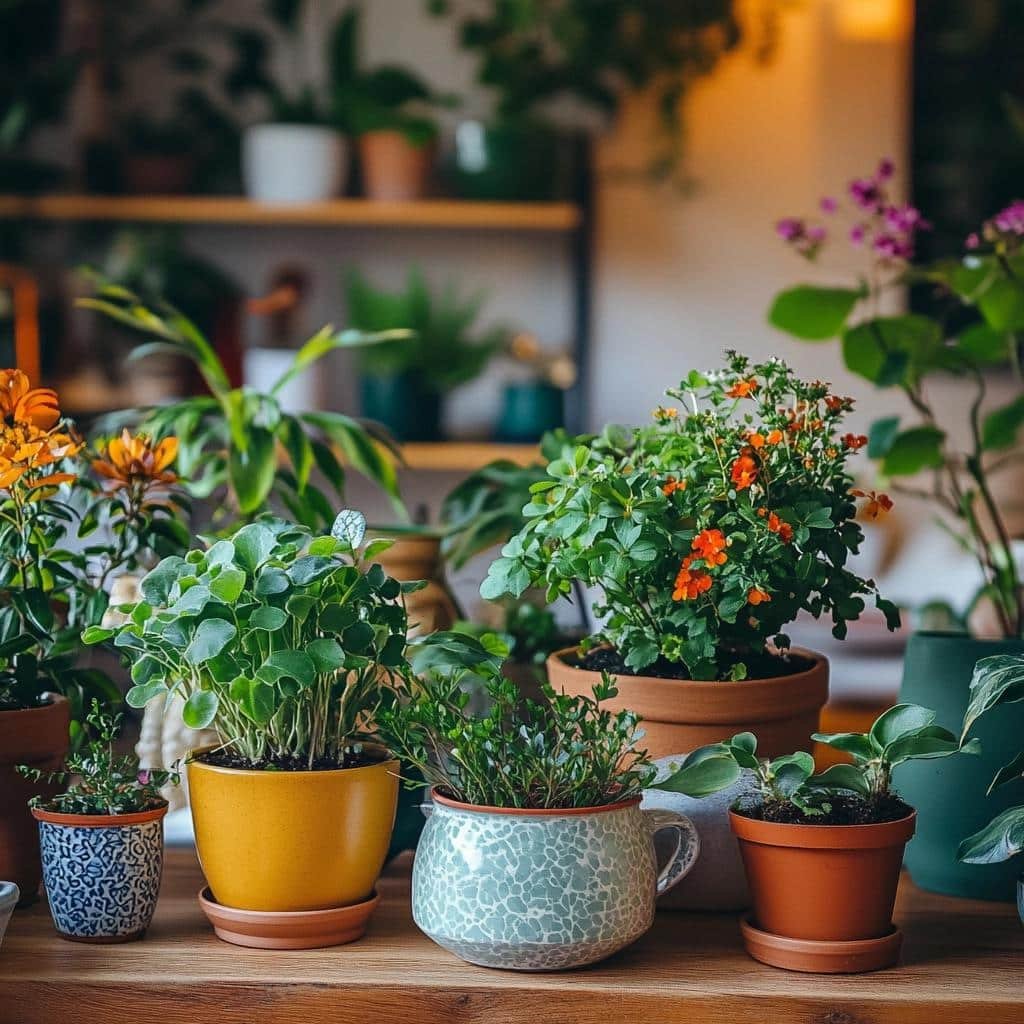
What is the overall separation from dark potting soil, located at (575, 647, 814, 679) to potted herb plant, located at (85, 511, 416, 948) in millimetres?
187

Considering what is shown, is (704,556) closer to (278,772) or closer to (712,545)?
(712,545)

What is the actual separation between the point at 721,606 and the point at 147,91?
342 centimetres

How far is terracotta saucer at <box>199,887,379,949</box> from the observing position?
831mm

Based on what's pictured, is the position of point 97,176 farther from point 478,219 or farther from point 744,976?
point 744,976

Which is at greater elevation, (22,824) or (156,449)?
(156,449)

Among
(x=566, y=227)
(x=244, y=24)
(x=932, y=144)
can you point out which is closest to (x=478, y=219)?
(x=566, y=227)

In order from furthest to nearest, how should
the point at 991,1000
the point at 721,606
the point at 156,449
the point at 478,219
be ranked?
the point at 478,219 < the point at 156,449 < the point at 721,606 < the point at 991,1000

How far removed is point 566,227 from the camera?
362cm

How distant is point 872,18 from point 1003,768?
3223 millimetres

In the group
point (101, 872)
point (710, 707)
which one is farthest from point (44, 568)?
point (710, 707)

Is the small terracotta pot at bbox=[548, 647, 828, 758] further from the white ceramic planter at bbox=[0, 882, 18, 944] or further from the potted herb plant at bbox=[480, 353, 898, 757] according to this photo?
the white ceramic planter at bbox=[0, 882, 18, 944]

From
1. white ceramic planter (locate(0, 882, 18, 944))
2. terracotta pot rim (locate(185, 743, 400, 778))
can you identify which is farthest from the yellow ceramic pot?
white ceramic planter (locate(0, 882, 18, 944))

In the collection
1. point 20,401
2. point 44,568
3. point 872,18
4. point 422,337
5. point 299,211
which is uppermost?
point 872,18

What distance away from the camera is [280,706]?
830mm
